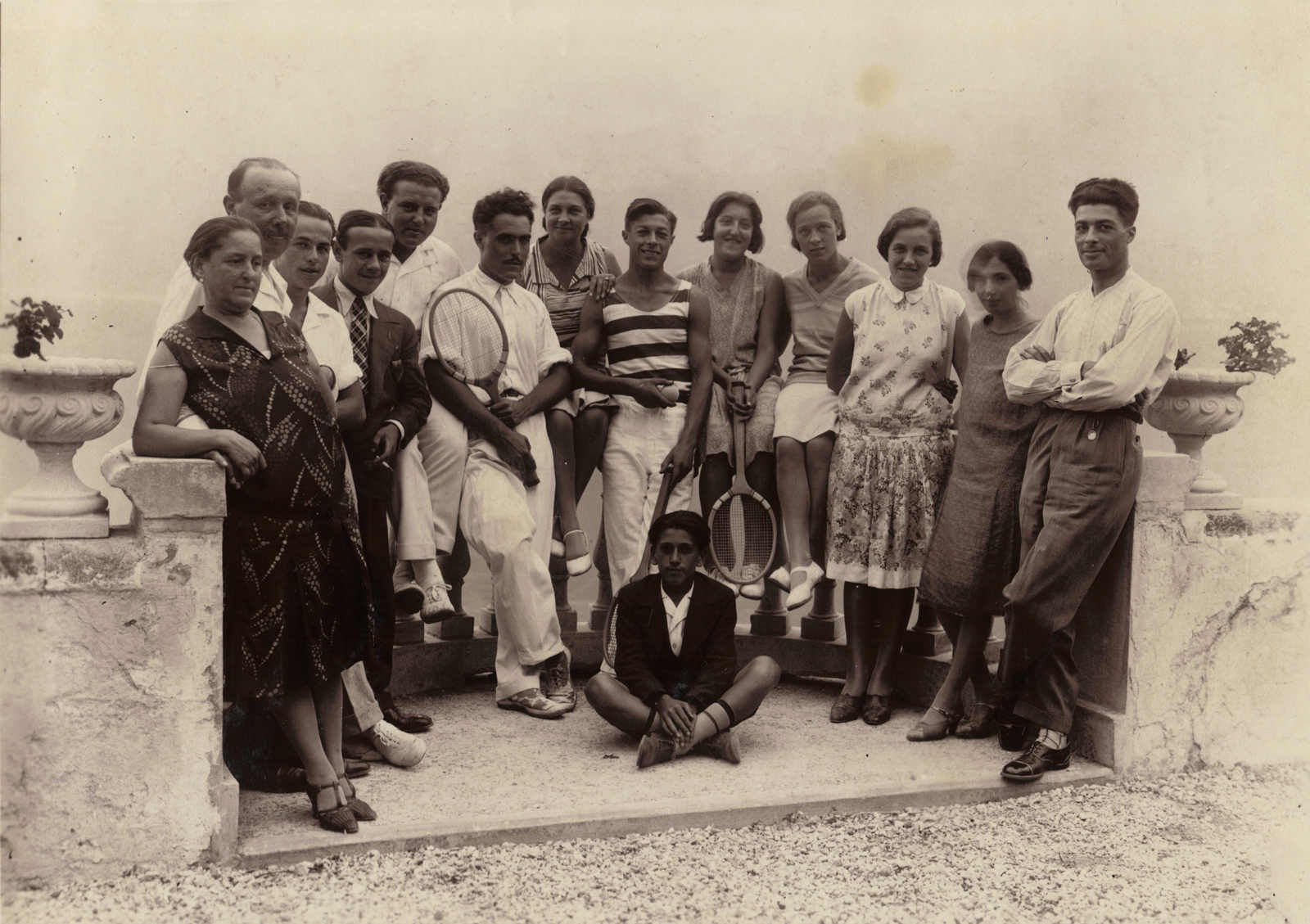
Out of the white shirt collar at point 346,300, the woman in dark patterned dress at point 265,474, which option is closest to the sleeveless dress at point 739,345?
the white shirt collar at point 346,300

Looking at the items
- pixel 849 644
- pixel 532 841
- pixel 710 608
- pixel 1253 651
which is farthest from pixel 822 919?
pixel 1253 651

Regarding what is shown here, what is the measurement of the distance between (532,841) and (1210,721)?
2691mm

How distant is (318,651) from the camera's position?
149 inches

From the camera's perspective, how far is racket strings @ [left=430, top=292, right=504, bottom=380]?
5199 mm

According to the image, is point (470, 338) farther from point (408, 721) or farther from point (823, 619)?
point (823, 619)

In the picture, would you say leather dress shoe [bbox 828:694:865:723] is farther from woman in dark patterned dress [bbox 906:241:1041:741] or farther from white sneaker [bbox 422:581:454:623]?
white sneaker [bbox 422:581:454:623]

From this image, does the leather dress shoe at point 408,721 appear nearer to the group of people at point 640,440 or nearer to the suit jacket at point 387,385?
the group of people at point 640,440

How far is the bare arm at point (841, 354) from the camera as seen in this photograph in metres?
5.28

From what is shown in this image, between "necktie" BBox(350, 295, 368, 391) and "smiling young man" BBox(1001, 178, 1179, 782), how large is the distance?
2437mm

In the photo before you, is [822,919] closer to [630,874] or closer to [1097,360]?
[630,874]

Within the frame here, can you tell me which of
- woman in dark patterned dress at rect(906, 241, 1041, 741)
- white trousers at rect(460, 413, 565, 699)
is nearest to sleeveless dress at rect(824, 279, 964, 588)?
woman in dark patterned dress at rect(906, 241, 1041, 741)

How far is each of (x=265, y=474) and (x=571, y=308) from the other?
2.22m

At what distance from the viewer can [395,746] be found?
4.51 metres

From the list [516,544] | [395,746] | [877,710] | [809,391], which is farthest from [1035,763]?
[395,746]
